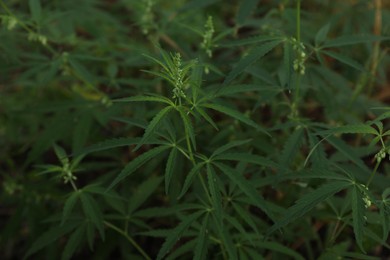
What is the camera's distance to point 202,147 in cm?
303

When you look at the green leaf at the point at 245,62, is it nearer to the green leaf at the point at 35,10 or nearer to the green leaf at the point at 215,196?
the green leaf at the point at 215,196

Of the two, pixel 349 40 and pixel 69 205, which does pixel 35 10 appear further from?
pixel 349 40

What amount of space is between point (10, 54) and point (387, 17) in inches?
121

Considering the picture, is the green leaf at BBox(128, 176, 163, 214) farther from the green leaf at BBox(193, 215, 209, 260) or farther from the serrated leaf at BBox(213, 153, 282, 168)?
the serrated leaf at BBox(213, 153, 282, 168)

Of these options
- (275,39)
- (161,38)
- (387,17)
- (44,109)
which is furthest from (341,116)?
(44,109)

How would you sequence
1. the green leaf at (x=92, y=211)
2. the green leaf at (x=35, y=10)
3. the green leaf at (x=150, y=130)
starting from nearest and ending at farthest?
the green leaf at (x=150, y=130), the green leaf at (x=92, y=211), the green leaf at (x=35, y=10)

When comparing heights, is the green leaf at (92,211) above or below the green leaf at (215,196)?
above

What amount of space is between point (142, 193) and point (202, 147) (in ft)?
1.60

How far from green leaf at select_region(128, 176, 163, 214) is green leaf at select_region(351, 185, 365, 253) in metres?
1.28

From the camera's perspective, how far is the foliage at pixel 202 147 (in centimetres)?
214

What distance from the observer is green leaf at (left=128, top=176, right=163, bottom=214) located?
2873 millimetres

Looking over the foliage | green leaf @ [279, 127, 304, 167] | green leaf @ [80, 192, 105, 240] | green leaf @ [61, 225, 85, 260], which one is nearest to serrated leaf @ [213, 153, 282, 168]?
the foliage

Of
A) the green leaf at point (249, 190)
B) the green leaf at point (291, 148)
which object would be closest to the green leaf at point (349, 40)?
the green leaf at point (291, 148)

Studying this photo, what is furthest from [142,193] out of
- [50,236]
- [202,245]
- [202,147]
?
[202,245]
